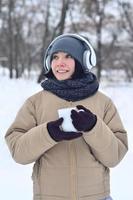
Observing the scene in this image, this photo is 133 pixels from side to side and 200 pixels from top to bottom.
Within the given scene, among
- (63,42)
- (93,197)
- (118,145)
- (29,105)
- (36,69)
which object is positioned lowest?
(36,69)

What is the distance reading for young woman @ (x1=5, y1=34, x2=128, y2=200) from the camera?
2.60 m

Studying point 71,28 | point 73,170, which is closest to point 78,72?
point 73,170

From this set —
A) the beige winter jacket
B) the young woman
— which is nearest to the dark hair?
the young woman

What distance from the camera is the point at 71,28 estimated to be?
124 ft

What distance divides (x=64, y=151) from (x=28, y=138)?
0.62ft

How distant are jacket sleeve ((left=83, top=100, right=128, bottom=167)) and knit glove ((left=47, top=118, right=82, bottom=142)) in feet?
0.23

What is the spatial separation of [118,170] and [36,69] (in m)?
49.2

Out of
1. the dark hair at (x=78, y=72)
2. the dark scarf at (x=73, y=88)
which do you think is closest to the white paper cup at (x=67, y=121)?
the dark scarf at (x=73, y=88)

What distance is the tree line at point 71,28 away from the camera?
31.8 meters

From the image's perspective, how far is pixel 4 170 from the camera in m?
6.82

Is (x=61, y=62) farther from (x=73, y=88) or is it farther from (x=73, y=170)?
(x=73, y=170)

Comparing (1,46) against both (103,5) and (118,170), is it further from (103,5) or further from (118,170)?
(118,170)

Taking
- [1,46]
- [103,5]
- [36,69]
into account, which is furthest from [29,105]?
[36,69]

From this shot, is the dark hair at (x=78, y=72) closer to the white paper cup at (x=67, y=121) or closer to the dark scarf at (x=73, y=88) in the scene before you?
the dark scarf at (x=73, y=88)
